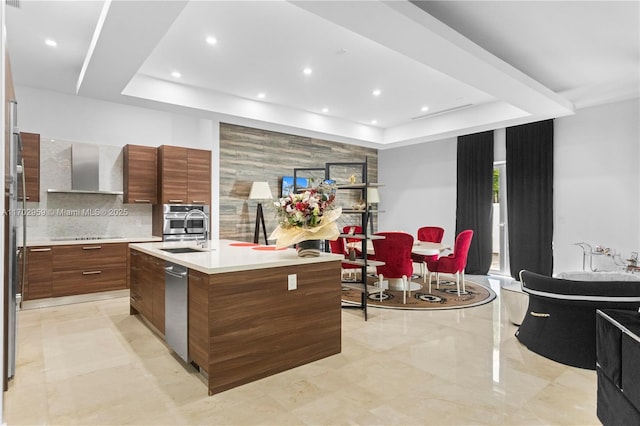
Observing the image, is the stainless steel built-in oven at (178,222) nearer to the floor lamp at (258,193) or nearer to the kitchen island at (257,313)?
the floor lamp at (258,193)

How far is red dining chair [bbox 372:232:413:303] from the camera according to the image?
4.64 m

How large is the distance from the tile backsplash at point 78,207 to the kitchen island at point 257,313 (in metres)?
3.07

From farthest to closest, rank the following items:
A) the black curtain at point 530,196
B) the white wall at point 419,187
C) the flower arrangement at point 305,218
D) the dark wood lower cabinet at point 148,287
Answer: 1. the white wall at point 419,187
2. the black curtain at point 530,196
3. the dark wood lower cabinet at point 148,287
4. the flower arrangement at point 305,218

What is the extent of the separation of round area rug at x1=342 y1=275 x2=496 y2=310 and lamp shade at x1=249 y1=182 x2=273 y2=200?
2.33 meters

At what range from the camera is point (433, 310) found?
446 centimetres

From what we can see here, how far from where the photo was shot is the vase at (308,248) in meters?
2.95

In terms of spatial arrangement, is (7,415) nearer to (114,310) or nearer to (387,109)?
(114,310)

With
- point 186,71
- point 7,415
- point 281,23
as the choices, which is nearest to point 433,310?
point 281,23

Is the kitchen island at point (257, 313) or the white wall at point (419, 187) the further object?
the white wall at point (419, 187)

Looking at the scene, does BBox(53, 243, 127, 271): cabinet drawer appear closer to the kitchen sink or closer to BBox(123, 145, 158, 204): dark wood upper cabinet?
BBox(123, 145, 158, 204): dark wood upper cabinet

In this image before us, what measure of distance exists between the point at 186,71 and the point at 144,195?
6.57 ft

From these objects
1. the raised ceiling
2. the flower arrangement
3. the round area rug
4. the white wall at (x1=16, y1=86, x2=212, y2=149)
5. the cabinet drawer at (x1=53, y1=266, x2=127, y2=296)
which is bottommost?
the round area rug

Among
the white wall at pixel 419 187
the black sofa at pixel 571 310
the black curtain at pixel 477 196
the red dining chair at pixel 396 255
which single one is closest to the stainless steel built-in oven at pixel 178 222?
the red dining chair at pixel 396 255

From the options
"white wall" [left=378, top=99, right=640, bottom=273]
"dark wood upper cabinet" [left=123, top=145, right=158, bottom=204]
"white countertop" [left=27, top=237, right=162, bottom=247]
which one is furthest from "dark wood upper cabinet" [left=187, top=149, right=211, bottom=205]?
"white wall" [left=378, top=99, right=640, bottom=273]
